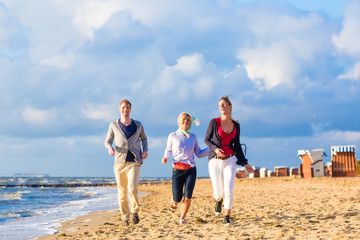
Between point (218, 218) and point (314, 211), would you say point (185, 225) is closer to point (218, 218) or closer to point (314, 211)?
point (218, 218)

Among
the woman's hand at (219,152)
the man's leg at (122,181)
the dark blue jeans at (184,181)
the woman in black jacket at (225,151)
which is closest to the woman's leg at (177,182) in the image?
the dark blue jeans at (184,181)

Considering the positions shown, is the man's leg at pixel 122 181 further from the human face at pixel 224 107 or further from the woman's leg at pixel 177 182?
the human face at pixel 224 107

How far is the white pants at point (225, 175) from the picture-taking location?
6.43m

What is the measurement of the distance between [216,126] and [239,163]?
741mm

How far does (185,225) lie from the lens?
700cm

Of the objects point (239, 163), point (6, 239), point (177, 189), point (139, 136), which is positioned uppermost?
point (139, 136)

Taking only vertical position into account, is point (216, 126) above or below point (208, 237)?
above

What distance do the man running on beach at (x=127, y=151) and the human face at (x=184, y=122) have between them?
83 centimetres

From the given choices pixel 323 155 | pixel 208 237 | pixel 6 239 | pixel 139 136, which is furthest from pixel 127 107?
pixel 323 155

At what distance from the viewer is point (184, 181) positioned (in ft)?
21.8

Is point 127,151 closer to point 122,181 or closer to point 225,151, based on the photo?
point 122,181

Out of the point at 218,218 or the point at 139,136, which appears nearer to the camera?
the point at 139,136

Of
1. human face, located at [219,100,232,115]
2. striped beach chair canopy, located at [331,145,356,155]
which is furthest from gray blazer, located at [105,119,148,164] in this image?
striped beach chair canopy, located at [331,145,356,155]

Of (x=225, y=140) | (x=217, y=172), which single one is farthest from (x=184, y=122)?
(x=217, y=172)
